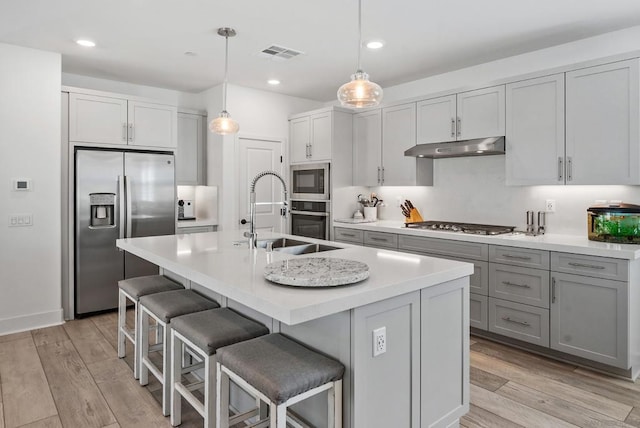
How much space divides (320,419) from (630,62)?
3.22 meters

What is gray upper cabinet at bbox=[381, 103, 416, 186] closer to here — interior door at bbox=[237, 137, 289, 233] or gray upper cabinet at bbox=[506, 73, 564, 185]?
gray upper cabinet at bbox=[506, 73, 564, 185]

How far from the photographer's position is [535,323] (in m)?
3.24

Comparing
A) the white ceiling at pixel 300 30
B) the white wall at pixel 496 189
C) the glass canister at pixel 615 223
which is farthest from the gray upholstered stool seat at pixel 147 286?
the glass canister at pixel 615 223

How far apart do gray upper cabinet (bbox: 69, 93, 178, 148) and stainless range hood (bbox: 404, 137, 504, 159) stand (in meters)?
2.77

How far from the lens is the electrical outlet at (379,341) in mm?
1740

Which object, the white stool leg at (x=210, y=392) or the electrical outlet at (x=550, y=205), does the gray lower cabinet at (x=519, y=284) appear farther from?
the white stool leg at (x=210, y=392)

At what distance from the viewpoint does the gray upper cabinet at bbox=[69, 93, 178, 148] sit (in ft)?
13.8

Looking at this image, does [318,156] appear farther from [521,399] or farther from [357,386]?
[357,386]

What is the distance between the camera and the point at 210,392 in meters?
1.99

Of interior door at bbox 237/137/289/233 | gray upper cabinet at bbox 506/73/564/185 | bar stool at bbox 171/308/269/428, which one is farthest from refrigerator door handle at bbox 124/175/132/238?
gray upper cabinet at bbox 506/73/564/185

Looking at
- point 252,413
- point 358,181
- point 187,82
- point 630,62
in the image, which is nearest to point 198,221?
point 187,82

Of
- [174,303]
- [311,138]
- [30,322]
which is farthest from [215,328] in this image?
[311,138]

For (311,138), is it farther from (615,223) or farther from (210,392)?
(210,392)

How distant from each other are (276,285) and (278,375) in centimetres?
37
